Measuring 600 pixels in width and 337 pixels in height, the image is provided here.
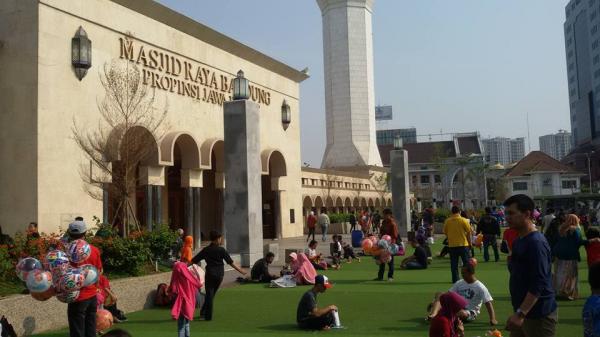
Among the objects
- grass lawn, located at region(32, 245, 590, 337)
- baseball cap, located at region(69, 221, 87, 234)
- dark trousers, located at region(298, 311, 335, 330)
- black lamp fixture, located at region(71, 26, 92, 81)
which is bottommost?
grass lawn, located at region(32, 245, 590, 337)

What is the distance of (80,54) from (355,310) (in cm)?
1213

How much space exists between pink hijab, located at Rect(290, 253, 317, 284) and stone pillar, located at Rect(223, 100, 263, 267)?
2.38m

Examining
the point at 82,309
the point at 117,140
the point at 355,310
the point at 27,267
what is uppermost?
the point at 117,140

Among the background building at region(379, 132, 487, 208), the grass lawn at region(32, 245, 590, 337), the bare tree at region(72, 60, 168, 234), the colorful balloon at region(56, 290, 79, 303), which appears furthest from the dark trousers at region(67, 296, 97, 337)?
the background building at region(379, 132, 487, 208)

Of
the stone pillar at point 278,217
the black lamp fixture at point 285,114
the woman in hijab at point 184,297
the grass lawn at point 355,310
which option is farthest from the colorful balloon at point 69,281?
the stone pillar at point 278,217

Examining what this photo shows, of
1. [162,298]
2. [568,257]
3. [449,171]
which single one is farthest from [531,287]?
[449,171]

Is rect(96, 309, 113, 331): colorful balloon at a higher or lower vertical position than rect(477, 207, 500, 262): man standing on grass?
lower

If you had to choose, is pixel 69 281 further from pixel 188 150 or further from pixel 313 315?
pixel 188 150

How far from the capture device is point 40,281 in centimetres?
662

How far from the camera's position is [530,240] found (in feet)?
15.1

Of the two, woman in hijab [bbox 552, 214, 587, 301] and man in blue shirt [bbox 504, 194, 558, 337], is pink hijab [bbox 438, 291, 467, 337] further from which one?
woman in hijab [bbox 552, 214, 587, 301]

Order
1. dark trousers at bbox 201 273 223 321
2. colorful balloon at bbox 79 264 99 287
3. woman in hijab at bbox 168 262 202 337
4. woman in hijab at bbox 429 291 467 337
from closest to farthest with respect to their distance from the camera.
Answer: woman in hijab at bbox 429 291 467 337 < colorful balloon at bbox 79 264 99 287 < woman in hijab at bbox 168 262 202 337 < dark trousers at bbox 201 273 223 321

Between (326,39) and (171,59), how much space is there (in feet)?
128

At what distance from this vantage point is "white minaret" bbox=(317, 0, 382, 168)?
58.3 meters
